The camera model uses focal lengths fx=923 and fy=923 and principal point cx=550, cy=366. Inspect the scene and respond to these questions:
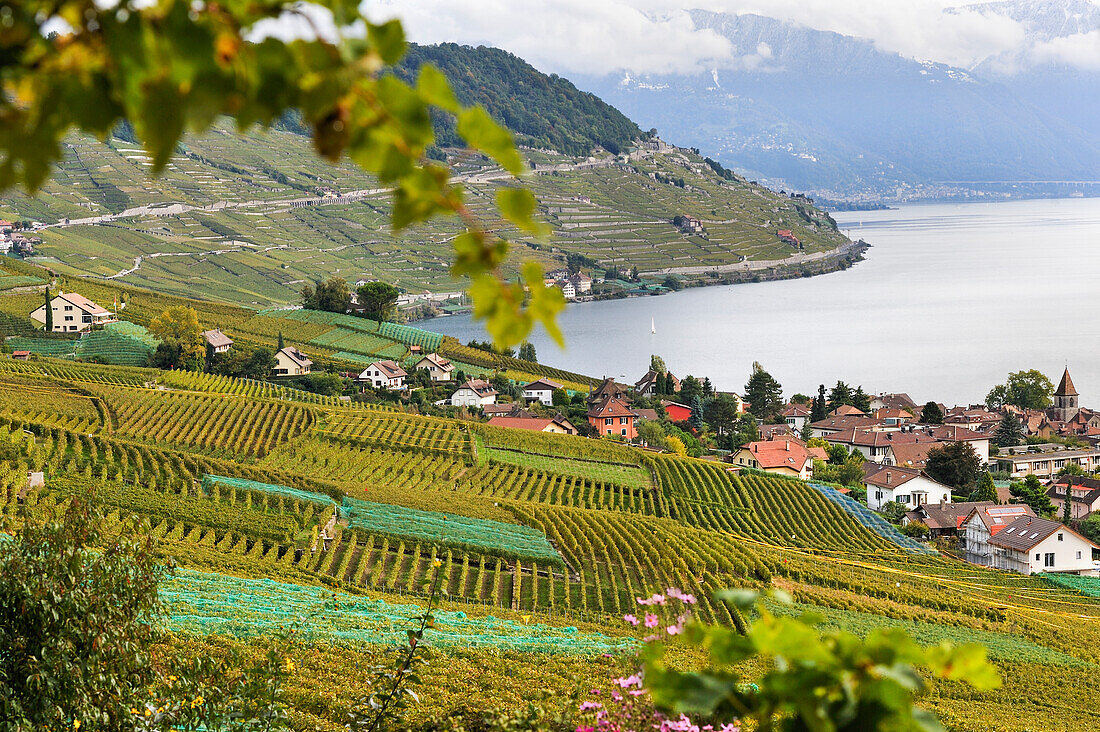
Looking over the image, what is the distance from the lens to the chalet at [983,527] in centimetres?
2714

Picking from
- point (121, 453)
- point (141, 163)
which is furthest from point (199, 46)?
point (141, 163)

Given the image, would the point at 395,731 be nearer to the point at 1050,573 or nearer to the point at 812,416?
the point at 1050,573

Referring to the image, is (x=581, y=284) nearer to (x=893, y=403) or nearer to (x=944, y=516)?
(x=893, y=403)

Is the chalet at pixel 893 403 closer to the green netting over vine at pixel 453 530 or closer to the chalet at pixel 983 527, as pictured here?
the chalet at pixel 983 527

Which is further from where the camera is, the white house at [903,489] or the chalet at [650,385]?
the chalet at [650,385]

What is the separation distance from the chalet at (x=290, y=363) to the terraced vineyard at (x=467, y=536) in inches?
240

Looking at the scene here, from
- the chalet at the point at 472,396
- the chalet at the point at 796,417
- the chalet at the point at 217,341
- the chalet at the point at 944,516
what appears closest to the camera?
the chalet at the point at 944,516

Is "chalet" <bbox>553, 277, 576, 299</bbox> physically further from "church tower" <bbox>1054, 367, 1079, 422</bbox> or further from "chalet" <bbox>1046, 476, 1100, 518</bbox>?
"chalet" <bbox>1046, 476, 1100, 518</bbox>

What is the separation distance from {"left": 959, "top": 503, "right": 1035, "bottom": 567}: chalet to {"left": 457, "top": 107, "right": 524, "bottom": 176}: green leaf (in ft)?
97.4

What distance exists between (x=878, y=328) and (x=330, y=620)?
6186 centimetres

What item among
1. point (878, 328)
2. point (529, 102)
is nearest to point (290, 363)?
point (878, 328)

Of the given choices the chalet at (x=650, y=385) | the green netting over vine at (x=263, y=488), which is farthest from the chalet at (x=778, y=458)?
the green netting over vine at (x=263, y=488)

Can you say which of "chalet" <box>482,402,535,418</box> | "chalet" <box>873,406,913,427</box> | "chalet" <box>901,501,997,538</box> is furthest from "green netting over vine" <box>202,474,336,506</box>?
"chalet" <box>873,406,913,427</box>

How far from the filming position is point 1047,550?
85.7 ft
